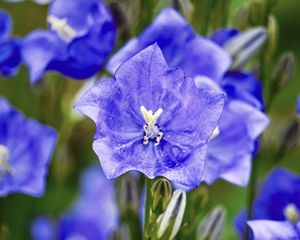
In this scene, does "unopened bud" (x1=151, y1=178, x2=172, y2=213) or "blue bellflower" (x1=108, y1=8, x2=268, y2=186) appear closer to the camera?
"unopened bud" (x1=151, y1=178, x2=172, y2=213)

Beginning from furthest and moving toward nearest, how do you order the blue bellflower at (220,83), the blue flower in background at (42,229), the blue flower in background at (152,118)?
the blue flower in background at (42,229)
the blue bellflower at (220,83)
the blue flower in background at (152,118)

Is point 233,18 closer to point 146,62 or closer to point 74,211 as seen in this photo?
point 146,62

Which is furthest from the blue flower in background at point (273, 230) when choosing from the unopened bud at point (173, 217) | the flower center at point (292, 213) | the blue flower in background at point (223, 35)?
the blue flower in background at point (223, 35)

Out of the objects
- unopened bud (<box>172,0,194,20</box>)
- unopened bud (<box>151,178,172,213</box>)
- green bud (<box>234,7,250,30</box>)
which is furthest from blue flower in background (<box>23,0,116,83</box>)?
unopened bud (<box>151,178,172,213</box>)

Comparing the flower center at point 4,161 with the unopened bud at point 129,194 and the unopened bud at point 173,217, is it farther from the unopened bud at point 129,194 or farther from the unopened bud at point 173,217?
the unopened bud at point 173,217

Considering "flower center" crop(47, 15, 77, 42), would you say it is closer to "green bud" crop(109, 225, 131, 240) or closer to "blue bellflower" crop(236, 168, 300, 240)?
"green bud" crop(109, 225, 131, 240)
